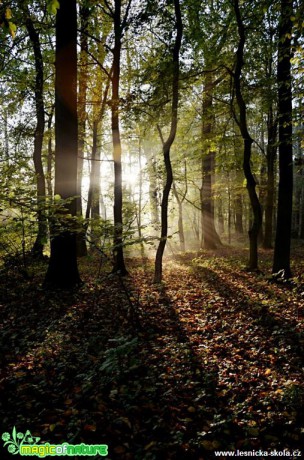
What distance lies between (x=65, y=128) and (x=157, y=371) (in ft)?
23.3

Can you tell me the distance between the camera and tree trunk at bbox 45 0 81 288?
26.8ft

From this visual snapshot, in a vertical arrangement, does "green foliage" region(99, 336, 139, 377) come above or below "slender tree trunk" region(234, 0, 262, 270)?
below

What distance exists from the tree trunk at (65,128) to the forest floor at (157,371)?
0.72 meters

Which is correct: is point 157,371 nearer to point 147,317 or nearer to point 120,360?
point 120,360

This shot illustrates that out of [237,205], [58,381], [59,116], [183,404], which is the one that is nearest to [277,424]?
[183,404]

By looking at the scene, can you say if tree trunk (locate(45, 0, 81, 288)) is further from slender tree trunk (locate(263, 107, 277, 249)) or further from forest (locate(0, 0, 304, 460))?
slender tree trunk (locate(263, 107, 277, 249))

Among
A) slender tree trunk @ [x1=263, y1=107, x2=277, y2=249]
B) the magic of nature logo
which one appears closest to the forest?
the magic of nature logo

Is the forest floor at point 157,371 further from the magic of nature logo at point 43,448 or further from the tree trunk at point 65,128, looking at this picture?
the tree trunk at point 65,128

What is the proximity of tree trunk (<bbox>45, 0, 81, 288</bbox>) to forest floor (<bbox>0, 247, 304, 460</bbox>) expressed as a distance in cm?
72

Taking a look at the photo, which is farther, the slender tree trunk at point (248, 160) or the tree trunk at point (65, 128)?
the slender tree trunk at point (248, 160)

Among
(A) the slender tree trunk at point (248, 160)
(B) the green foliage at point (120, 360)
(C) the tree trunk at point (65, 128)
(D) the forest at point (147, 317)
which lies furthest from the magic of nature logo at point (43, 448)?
(A) the slender tree trunk at point (248, 160)

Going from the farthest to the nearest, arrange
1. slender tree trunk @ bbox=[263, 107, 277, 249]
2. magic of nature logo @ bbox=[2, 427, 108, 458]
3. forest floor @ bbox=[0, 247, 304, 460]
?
slender tree trunk @ bbox=[263, 107, 277, 249], forest floor @ bbox=[0, 247, 304, 460], magic of nature logo @ bbox=[2, 427, 108, 458]

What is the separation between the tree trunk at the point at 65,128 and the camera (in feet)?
26.8

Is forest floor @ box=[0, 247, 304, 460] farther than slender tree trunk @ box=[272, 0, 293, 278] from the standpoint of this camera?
No
